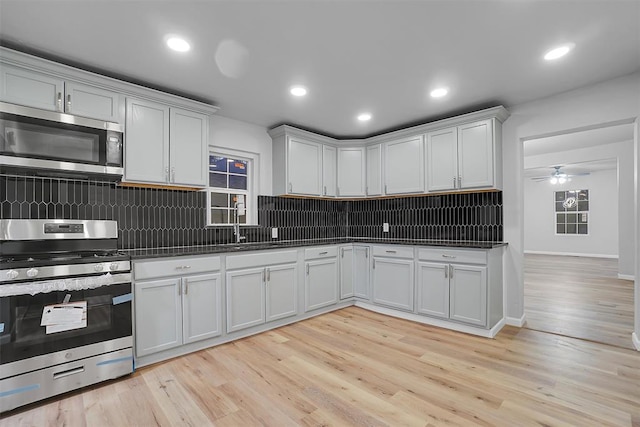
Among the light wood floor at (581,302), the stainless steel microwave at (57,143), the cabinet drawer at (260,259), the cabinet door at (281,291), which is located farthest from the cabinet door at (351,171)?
the stainless steel microwave at (57,143)

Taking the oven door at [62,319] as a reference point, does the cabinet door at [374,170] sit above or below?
above

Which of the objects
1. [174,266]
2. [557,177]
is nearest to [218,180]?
[174,266]

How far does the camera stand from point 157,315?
2.58 metres

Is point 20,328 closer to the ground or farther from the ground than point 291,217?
closer to the ground

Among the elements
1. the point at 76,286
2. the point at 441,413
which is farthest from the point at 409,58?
the point at 76,286

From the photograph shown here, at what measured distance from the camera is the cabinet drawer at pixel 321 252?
3.75 meters

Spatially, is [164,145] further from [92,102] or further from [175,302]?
[175,302]

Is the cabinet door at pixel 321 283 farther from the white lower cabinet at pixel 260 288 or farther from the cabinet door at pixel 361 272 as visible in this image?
the cabinet door at pixel 361 272

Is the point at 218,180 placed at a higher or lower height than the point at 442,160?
lower

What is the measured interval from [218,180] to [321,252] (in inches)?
61.6

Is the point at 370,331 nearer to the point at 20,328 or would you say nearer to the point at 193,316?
the point at 193,316

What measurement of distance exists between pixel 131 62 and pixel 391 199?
3524 mm

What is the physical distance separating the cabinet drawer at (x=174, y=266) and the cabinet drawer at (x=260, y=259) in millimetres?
158

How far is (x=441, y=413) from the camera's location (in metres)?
1.90
